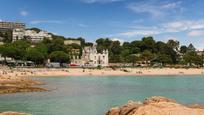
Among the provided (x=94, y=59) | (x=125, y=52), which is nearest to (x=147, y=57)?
(x=125, y=52)

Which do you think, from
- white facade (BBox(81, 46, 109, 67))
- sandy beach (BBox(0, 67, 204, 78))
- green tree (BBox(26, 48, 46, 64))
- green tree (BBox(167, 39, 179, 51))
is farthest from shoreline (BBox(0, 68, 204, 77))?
green tree (BBox(167, 39, 179, 51))

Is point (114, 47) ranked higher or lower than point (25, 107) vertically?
higher

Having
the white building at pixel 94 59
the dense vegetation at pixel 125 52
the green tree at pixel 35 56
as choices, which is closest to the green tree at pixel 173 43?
the dense vegetation at pixel 125 52

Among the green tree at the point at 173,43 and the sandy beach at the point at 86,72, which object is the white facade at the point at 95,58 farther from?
the green tree at the point at 173,43

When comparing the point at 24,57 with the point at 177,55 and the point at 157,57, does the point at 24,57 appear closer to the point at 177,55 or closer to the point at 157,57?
the point at 157,57

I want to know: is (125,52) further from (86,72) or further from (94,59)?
(86,72)

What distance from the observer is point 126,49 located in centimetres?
18988

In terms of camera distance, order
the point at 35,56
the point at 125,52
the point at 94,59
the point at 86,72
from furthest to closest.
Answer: the point at 125,52 < the point at 94,59 < the point at 35,56 < the point at 86,72

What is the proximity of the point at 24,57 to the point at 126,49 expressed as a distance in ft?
177

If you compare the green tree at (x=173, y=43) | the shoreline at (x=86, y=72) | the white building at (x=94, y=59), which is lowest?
the shoreline at (x=86, y=72)

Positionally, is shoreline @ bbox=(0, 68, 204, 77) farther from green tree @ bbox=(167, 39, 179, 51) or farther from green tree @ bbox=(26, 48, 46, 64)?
green tree @ bbox=(167, 39, 179, 51)

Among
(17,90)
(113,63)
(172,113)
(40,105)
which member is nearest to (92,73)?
(113,63)

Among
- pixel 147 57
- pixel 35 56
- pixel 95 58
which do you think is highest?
pixel 35 56

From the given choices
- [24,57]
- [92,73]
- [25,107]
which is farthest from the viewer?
[24,57]
